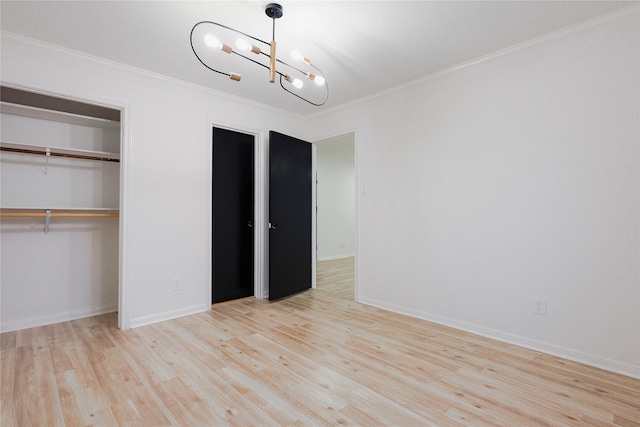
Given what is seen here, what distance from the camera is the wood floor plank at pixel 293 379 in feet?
5.53

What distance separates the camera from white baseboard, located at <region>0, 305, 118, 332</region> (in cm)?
288

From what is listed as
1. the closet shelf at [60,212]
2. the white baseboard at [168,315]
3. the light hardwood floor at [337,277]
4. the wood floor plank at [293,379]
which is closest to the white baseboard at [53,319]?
the wood floor plank at [293,379]

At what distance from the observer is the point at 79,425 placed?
161 centimetres

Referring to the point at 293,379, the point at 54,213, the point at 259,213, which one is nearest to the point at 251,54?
the point at 259,213

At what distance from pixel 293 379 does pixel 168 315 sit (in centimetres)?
185

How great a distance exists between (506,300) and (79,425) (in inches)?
122

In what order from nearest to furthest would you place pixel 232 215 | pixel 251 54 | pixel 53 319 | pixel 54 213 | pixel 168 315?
pixel 251 54 → pixel 54 213 → pixel 53 319 → pixel 168 315 → pixel 232 215

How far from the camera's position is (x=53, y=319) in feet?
10.2

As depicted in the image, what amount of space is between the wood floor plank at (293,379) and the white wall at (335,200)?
4.09m

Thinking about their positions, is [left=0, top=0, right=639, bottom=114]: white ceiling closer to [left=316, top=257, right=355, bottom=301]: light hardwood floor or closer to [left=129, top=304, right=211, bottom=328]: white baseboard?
[left=129, top=304, right=211, bottom=328]: white baseboard

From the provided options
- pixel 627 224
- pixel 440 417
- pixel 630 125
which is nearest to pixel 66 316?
pixel 440 417

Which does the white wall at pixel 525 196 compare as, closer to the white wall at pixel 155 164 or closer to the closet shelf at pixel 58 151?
the white wall at pixel 155 164

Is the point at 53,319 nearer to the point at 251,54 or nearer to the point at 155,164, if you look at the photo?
the point at 155,164

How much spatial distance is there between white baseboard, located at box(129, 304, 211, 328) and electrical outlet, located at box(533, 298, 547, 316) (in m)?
3.25
